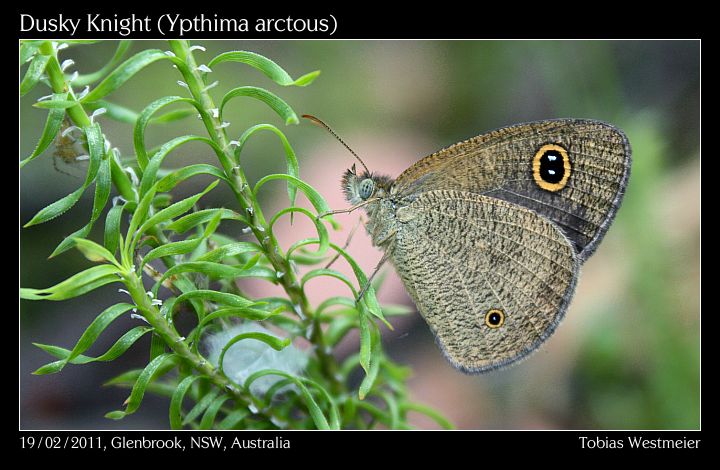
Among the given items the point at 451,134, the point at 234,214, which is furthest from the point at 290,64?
the point at 234,214

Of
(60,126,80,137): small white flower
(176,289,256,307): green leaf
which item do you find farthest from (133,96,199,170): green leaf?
(176,289,256,307): green leaf

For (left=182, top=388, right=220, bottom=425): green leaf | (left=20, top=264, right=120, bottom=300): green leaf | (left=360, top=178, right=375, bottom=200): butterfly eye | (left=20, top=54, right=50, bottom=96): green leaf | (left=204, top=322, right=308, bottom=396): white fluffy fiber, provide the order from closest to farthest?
(left=20, top=264, right=120, bottom=300): green leaf < (left=20, top=54, right=50, bottom=96): green leaf < (left=182, top=388, right=220, bottom=425): green leaf < (left=204, top=322, right=308, bottom=396): white fluffy fiber < (left=360, top=178, right=375, bottom=200): butterfly eye

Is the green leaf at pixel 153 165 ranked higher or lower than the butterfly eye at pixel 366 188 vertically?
lower

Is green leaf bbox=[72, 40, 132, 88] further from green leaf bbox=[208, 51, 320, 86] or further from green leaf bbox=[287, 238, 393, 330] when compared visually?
green leaf bbox=[287, 238, 393, 330]

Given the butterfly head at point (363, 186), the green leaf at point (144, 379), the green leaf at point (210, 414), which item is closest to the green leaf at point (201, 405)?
the green leaf at point (210, 414)

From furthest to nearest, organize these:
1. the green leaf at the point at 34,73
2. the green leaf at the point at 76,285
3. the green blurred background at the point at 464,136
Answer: the green blurred background at the point at 464,136
the green leaf at the point at 34,73
the green leaf at the point at 76,285

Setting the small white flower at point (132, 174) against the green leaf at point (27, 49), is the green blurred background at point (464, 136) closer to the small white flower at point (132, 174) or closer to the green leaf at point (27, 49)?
the small white flower at point (132, 174)
